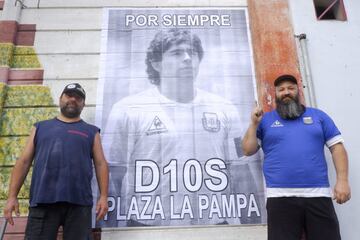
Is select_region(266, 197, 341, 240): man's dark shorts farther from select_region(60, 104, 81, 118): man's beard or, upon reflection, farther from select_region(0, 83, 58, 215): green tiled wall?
select_region(0, 83, 58, 215): green tiled wall

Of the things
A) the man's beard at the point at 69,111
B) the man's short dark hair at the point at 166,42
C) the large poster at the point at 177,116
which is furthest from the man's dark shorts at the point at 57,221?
the man's short dark hair at the point at 166,42

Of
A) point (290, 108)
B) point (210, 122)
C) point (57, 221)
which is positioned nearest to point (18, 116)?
point (57, 221)

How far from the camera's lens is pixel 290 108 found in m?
2.16

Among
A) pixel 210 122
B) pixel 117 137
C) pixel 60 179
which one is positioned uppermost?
pixel 210 122

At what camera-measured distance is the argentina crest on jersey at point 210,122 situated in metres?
2.67

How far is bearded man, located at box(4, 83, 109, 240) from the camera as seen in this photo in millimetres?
1928

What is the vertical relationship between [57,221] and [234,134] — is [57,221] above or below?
below

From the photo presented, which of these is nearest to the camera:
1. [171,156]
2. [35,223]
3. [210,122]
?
[35,223]

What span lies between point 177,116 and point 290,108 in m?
0.92

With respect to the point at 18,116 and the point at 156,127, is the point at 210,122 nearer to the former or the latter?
the point at 156,127

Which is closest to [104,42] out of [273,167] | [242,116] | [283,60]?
[242,116]

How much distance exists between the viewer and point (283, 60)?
9.10 ft

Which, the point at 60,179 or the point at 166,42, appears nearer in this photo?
the point at 60,179

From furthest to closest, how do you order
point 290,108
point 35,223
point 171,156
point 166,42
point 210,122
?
point 166,42 < point 210,122 < point 171,156 < point 290,108 < point 35,223
